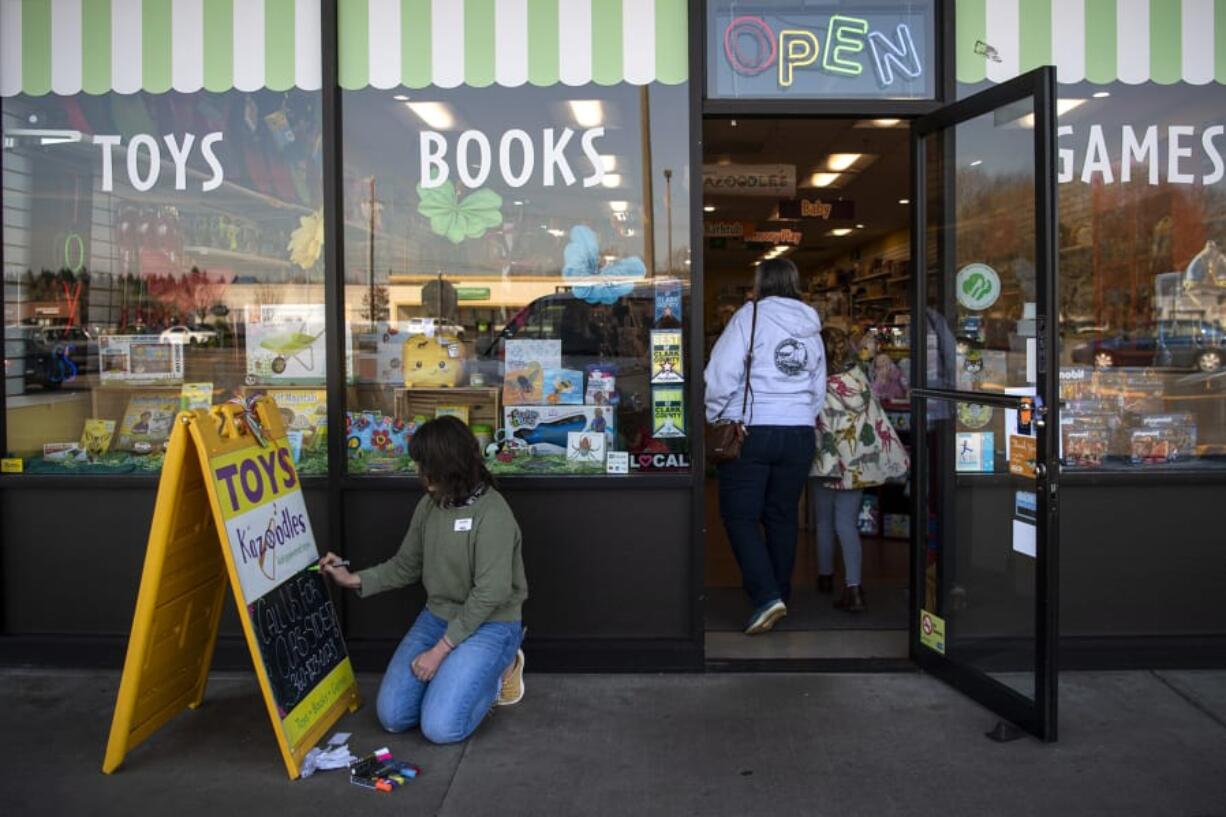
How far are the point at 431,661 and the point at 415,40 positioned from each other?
269cm

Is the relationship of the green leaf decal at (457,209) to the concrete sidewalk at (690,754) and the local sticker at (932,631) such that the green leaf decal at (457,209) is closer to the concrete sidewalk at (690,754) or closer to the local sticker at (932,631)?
the concrete sidewalk at (690,754)

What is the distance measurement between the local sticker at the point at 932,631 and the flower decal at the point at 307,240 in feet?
10.2

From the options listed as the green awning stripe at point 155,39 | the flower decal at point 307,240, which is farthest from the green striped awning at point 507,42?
the green awning stripe at point 155,39

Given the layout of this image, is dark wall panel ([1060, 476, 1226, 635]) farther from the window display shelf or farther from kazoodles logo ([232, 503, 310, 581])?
the window display shelf

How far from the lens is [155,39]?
15.8ft

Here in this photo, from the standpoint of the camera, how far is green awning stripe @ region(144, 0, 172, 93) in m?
4.79

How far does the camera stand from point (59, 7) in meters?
4.80

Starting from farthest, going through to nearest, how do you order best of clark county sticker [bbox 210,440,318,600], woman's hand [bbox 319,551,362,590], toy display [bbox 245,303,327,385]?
toy display [bbox 245,303,327,385], woman's hand [bbox 319,551,362,590], best of clark county sticker [bbox 210,440,318,600]

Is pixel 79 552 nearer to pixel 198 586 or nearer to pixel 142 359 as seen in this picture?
pixel 142 359

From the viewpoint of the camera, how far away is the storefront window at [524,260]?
4801mm

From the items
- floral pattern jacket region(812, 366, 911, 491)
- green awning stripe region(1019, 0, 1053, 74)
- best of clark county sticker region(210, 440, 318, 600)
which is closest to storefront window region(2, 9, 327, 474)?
best of clark county sticker region(210, 440, 318, 600)

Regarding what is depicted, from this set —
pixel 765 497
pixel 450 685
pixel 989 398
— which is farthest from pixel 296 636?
pixel 989 398

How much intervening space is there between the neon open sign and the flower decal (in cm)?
A: 197

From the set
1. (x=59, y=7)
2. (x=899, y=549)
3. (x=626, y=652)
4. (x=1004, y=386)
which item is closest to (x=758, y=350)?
(x=1004, y=386)
